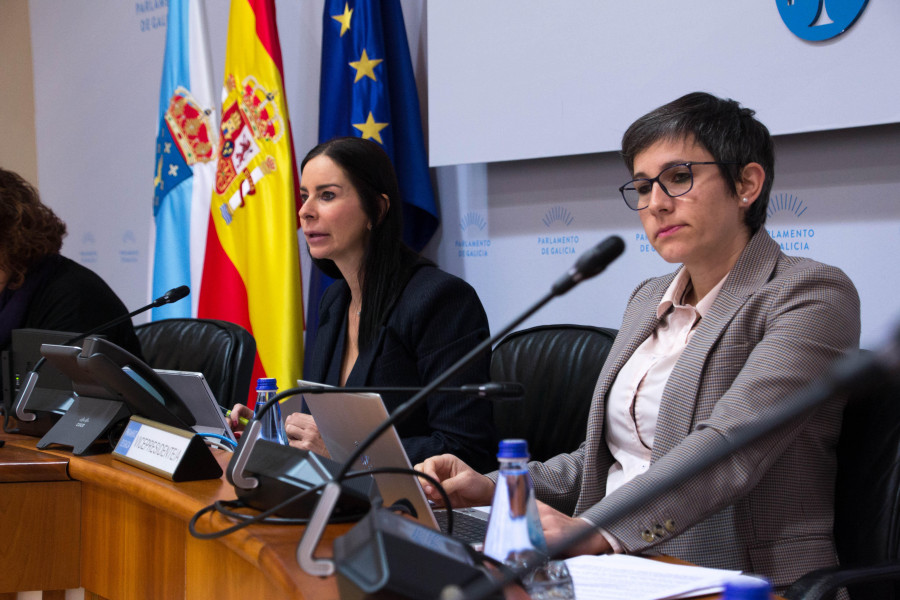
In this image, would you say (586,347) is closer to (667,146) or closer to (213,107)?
(667,146)

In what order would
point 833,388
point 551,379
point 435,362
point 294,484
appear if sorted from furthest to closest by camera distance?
point 551,379 < point 435,362 < point 294,484 < point 833,388

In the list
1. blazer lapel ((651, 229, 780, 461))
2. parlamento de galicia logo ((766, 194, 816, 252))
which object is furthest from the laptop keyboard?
parlamento de galicia logo ((766, 194, 816, 252))

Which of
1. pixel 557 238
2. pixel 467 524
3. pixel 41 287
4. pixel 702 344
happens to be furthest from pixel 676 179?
pixel 41 287

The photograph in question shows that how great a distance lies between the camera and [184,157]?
3.62 metres

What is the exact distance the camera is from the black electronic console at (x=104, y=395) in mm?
1541

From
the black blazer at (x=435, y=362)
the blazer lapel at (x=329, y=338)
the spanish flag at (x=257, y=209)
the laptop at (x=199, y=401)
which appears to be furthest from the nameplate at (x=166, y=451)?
the spanish flag at (x=257, y=209)

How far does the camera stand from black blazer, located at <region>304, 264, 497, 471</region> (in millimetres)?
1829

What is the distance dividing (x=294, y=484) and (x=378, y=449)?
0.12m

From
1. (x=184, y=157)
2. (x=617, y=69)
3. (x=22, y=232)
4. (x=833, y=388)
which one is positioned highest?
(x=617, y=69)

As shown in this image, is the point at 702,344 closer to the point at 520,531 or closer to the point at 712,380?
the point at 712,380

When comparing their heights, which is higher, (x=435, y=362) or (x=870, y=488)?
Result: (x=435, y=362)

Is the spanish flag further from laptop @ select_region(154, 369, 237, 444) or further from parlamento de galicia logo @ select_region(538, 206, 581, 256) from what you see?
laptop @ select_region(154, 369, 237, 444)

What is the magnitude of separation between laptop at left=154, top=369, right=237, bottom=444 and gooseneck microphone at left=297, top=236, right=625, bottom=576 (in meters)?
0.90

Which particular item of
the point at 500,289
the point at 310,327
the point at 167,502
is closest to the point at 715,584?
the point at 167,502
